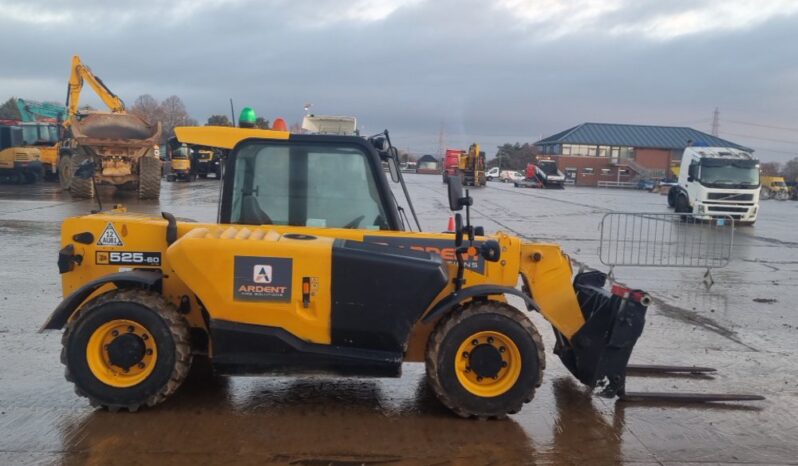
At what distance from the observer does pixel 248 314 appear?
441 centimetres

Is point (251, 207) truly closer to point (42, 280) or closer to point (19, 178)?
point (42, 280)

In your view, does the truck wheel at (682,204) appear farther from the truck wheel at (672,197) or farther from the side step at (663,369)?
the side step at (663,369)

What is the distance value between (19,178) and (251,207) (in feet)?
A: 105

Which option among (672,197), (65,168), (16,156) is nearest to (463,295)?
(65,168)

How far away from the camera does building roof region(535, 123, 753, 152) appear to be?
3157 inches

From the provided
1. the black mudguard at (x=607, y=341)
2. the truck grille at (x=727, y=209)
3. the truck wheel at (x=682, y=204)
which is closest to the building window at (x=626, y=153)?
the truck wheel at (x=682, y=204)

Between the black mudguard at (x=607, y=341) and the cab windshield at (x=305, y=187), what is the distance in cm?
166

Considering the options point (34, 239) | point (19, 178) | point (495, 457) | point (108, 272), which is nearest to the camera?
point (495, 457)

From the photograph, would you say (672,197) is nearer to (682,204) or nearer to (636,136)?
(682,204)

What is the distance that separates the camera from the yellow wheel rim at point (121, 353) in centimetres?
451

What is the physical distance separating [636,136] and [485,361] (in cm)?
8349

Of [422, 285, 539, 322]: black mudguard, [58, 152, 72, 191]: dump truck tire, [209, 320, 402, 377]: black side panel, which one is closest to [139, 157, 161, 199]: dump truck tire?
[58, 152, 72, 191]: dump truck tire

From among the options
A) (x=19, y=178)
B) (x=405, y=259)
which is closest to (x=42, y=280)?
(x=405, y=259)

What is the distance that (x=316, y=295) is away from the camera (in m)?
4.41
